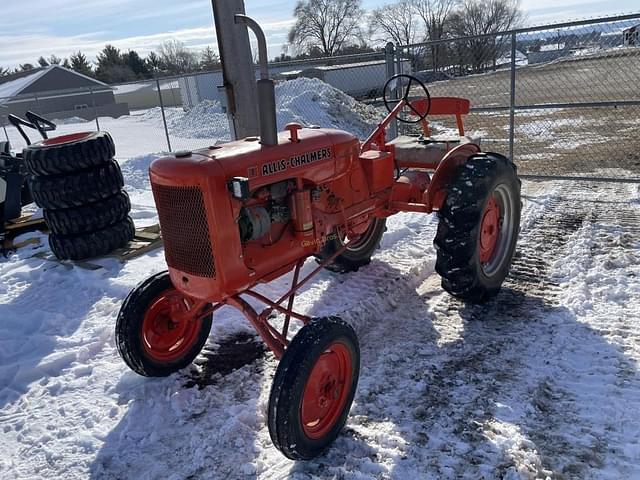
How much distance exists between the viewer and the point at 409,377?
334 centimetres

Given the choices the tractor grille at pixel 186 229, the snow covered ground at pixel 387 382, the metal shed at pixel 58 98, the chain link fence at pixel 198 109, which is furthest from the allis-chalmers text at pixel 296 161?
the metal shed at pixel 58 98

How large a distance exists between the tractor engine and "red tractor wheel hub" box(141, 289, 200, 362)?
419 mm

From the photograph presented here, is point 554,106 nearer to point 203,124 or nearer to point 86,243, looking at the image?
point 86,243

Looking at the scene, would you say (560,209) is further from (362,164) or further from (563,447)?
(563,447)

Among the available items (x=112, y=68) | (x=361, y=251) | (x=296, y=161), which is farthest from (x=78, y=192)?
(x=112, y=68)

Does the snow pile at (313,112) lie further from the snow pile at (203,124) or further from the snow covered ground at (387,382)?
the snow covered ground at (387,382)

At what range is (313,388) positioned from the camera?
108 inches

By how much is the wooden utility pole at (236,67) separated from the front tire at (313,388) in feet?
9.64

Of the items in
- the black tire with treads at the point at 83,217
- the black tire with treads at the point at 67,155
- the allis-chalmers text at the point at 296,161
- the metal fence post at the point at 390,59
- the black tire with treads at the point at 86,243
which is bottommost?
the black tire with treads at the point at 86,243

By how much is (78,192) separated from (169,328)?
7.77ft

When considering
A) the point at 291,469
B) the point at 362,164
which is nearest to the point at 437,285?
the point at 362,164

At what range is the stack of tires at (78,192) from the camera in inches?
202

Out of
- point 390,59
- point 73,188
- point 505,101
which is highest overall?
point 390,59

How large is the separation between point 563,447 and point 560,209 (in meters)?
4.08
